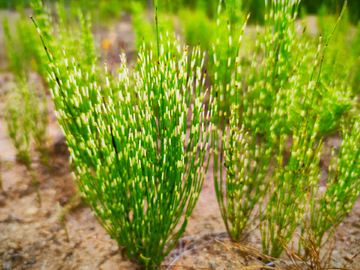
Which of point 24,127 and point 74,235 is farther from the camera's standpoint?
point 24,127

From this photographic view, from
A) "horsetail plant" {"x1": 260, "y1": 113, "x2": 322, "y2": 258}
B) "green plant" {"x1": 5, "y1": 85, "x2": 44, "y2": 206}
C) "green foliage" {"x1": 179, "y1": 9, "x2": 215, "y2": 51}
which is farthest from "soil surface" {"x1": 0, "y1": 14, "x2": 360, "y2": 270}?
"green foliage" {"x1": 179, "y1": 9, "x2": 215, "y2": 51}

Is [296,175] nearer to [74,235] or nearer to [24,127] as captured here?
[74,235]

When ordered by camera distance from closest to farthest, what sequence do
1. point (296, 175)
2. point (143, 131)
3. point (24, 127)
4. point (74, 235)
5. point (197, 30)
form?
1. point (143, 131)
2. point (296, 175)
3. point (74, 235)
4. point (24, 127)
5. point (197, 30)

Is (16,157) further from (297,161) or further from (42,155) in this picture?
(297,161)

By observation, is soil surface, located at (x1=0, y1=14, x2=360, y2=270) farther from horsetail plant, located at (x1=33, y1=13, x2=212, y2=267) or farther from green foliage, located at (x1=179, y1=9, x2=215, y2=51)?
green foliage, located at (x1=179, y1=9, x2=215, y2=51)

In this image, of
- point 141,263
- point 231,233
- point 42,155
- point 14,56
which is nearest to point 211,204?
point 231,233

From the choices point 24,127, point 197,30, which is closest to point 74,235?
point 24,127

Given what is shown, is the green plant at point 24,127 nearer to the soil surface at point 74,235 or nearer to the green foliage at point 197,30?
the soil surface at point 74,235

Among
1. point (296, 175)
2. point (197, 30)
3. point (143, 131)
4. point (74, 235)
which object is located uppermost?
point (197, 30)
